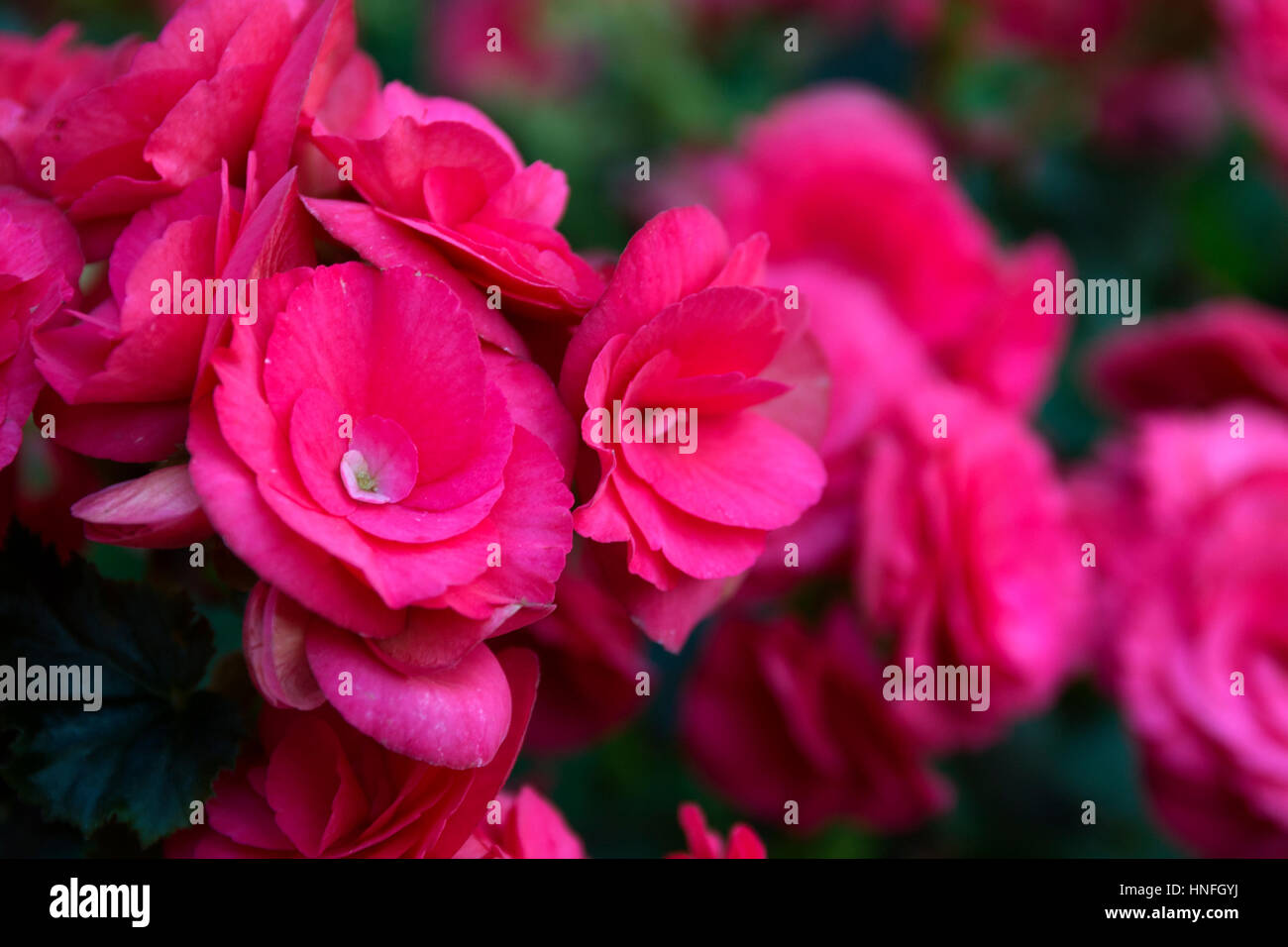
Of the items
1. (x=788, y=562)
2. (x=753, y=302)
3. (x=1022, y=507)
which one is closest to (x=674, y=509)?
(x=753, y=302)

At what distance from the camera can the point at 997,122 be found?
1271 mm

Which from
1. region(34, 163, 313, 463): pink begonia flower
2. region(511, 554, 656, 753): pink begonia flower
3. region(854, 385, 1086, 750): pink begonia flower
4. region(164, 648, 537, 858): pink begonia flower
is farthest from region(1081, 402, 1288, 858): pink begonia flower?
region(34, 163, 313, 463): pink begonia flower

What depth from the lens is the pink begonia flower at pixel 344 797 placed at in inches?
16.8

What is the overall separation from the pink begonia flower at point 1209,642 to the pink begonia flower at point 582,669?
371 millimetres

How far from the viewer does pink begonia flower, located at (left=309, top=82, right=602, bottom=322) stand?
0.41 meters

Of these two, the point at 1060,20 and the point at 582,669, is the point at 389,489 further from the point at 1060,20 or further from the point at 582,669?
the point at 1060,20

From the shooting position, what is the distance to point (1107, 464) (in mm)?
955

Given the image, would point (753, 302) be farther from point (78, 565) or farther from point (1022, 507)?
point (1022, 507)

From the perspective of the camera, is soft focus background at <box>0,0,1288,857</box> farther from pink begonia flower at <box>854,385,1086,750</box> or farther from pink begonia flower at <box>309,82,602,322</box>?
pink begonia flower at <box>309,82,602,322</box>

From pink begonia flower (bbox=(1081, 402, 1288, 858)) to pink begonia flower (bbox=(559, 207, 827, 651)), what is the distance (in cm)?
45

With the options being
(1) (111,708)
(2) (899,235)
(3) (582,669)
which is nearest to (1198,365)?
(2) (899,235)

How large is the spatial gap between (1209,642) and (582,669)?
1.44 ft

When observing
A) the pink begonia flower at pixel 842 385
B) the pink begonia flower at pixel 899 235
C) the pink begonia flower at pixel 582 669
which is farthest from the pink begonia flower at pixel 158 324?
the pink begonia flower at pixel 899 235
